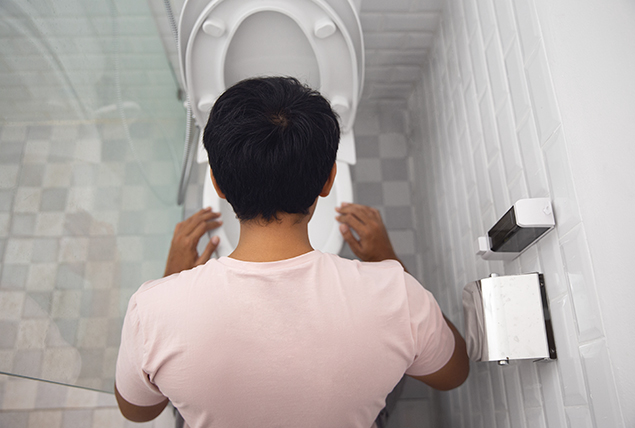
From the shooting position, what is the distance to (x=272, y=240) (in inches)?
22.8

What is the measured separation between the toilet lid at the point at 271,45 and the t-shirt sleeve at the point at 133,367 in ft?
1.84

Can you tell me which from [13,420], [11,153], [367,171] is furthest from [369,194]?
[13,420]

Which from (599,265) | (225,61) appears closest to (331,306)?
(599,265)

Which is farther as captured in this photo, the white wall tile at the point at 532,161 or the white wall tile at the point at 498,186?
the white wall tile at the point at 498,186

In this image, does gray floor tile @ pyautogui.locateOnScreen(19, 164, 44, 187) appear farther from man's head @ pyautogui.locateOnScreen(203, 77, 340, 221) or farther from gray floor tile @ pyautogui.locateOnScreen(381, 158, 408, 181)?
gray floor tile @ pyautogui.locateOnScreen(381, 158, 408, 181)

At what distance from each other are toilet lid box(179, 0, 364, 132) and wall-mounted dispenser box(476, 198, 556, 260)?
478 millimetres

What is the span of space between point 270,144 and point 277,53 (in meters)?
0.47

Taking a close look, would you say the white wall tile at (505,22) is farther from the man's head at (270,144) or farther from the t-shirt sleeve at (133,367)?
the t-shirt sleeve at (133,367)

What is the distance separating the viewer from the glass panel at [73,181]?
0.63 metres

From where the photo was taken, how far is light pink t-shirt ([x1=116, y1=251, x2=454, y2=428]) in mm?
510

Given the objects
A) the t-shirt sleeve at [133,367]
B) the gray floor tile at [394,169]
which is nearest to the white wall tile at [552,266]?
the t-shirt sleeve at [133,367]

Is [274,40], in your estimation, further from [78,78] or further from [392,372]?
[392,372]

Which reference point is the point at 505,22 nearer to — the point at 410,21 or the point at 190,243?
the point at 410,21

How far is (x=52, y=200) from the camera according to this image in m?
0.71
